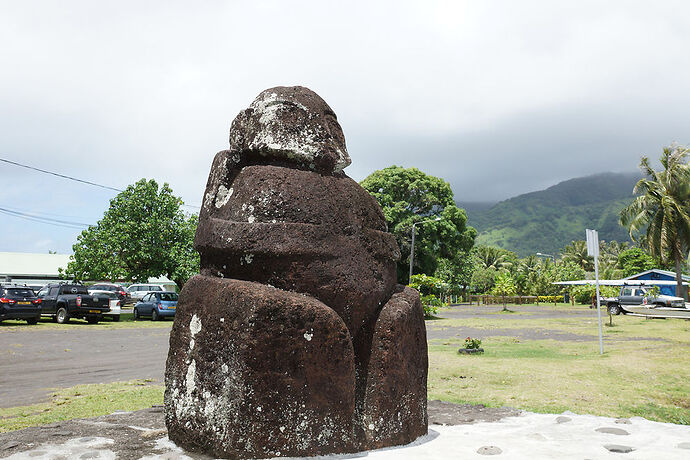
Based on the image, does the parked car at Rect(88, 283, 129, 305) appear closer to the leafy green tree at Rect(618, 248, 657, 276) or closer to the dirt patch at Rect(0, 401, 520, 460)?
the dirt patch at Rect(0, 401, 520, 460)

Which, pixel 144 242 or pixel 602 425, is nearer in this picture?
pixel 602 425

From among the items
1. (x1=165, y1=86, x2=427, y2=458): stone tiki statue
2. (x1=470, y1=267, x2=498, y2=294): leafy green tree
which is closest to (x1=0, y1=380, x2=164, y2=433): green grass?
(x1=165, y1=86, x2=427, y2=458): stone tiki statue

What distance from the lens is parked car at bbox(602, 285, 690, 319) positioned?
28036mm

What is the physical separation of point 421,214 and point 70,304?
2246 centimetres

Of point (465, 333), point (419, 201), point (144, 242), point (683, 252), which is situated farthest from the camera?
point (419, 201)

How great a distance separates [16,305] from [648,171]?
34.2m

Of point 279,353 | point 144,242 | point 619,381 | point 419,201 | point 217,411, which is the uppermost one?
point 419,201

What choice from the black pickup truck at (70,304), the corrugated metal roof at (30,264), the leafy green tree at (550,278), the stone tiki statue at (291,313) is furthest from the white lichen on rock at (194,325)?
the leafy green tree at (550,278)

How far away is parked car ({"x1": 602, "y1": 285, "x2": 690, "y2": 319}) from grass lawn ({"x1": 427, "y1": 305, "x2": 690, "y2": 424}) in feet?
48.5

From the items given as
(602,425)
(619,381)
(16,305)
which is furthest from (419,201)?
(602,425)

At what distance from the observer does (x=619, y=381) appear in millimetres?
9078

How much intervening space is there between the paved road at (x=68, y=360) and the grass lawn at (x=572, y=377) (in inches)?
217

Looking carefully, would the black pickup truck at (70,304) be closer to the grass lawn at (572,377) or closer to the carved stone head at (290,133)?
the grass lawn at (572,377)

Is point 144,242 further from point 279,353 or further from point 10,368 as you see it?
point 279,353
